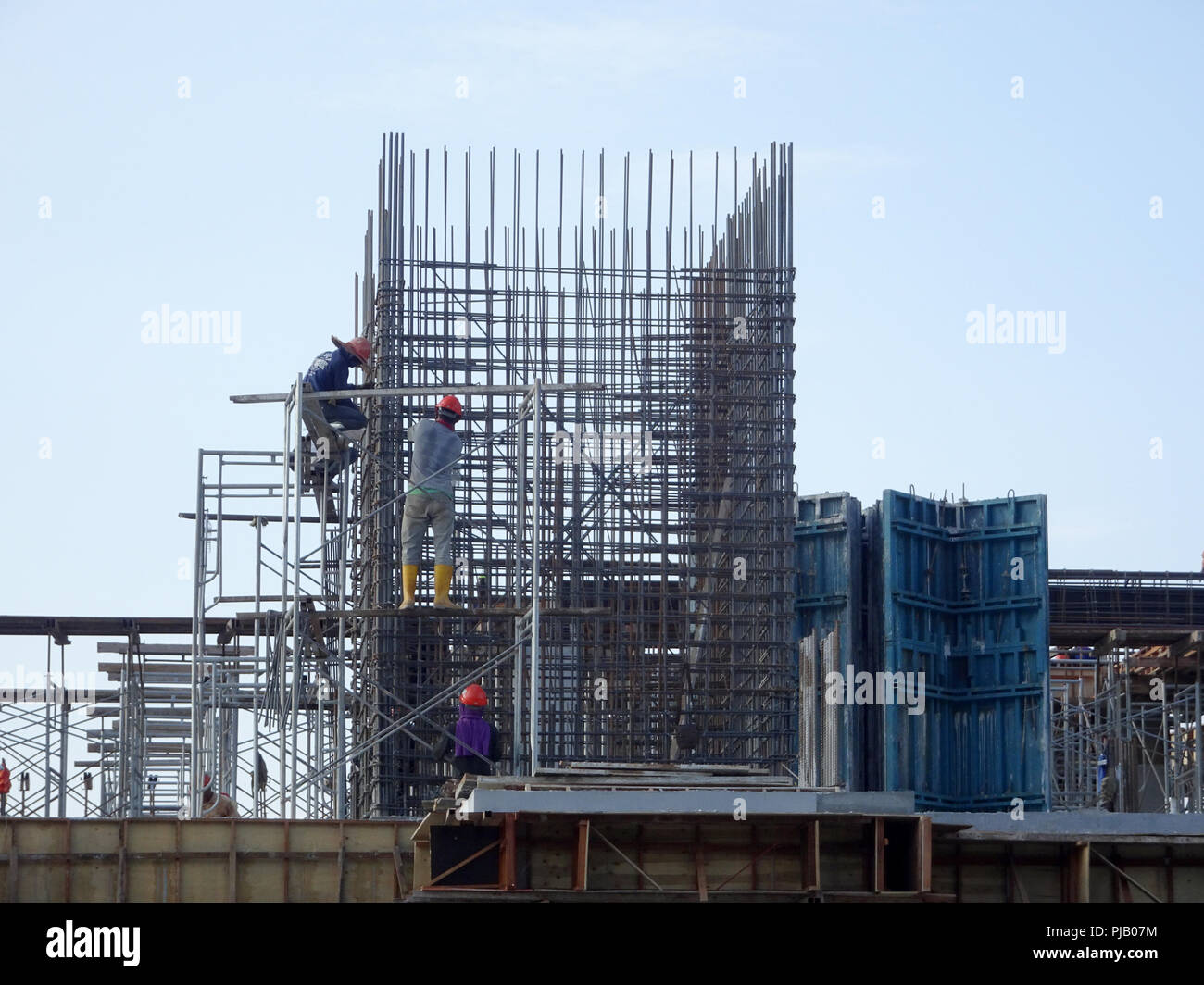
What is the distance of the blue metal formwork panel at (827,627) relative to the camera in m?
31.9

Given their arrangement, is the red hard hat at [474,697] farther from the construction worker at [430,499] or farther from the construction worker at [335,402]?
the construction worker at [335,402]

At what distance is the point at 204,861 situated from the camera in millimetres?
25391

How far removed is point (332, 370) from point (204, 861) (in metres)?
6.84

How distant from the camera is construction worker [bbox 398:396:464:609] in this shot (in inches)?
1054

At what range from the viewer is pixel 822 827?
77.2ft

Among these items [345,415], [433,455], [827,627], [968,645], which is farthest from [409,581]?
[968,645]

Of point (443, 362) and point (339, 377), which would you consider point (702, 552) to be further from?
point (339, 377)

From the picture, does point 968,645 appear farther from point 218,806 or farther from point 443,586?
point 218,806

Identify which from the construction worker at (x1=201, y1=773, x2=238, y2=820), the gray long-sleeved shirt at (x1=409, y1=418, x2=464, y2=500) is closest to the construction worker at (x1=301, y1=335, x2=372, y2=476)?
the gray long-sleeved shirt at (x1=409, y1=418, x2=464, y2=500)

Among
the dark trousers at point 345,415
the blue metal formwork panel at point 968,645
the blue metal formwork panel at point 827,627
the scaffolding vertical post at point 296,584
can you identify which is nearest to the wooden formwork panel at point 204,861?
the scaffolding vertical post at point 296,584

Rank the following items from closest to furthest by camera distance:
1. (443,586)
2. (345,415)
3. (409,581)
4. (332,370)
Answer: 1. (443,586)
2. (409,581)
3. (332,370)
4. (345,415)

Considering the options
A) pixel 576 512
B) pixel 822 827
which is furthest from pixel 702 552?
pixel 822 827
